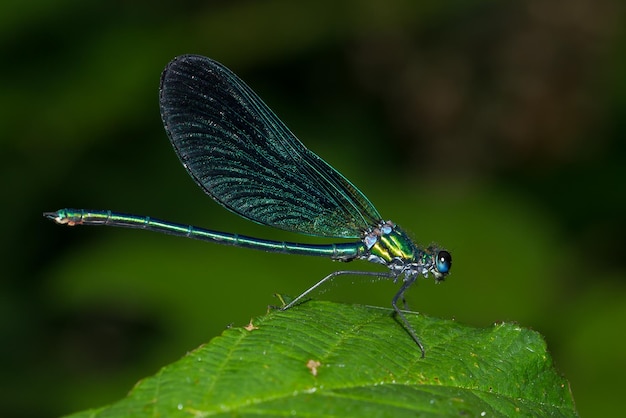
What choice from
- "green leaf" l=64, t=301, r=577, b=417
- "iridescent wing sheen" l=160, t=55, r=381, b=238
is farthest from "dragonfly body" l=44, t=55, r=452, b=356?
"green leaf" l=64, t=301, r=577, b=417

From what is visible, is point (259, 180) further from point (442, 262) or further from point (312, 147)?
point (312, 147)

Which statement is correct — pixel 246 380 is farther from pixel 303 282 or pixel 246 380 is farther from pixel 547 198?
pixel 547 198

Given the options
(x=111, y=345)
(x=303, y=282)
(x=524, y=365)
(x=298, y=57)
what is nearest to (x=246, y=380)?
(x=524, y=365)

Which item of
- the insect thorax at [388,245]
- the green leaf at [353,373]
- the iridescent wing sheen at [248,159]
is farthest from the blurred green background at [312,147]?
the green leaf at [353,373]

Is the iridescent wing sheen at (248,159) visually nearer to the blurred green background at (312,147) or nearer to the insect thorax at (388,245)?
the insect thorax at (388,245)

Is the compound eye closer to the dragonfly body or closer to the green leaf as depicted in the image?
the dragonfly body
